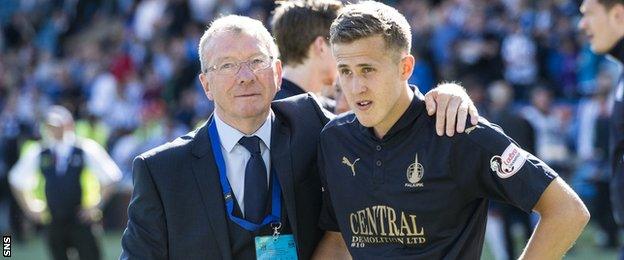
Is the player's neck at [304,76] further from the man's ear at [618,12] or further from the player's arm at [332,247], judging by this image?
the man's ear at [618,12]

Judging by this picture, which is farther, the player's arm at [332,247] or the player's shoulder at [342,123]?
the player's arm at [332,247]

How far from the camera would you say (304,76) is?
5.57 meters

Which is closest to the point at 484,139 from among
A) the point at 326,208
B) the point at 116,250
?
the point at 326,208

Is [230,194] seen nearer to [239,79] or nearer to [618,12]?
[239,79]

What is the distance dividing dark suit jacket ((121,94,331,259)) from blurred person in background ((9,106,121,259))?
8667 millimetres

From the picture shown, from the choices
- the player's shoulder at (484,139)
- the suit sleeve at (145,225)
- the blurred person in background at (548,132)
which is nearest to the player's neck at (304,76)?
the suit sleeve at (145,225)

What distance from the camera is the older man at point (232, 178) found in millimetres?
4086

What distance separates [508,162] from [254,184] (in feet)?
3.17

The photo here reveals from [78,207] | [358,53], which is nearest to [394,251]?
[358,53]

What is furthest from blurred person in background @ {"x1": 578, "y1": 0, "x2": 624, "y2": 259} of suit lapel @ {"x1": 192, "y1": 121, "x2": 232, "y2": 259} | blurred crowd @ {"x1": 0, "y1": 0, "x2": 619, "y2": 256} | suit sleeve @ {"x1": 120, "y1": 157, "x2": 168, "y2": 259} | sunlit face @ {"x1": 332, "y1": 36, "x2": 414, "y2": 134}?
blurred crowd @ {"x1": 0, "y1": 0, "x2": 619, "y2": 256}

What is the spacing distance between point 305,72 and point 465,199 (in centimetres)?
185

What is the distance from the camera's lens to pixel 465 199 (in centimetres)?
388

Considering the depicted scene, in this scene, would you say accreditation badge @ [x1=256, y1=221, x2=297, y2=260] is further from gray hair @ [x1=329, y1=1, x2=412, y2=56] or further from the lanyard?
gray hair @ [x1=329, y1=1, x2=412, y2=56]

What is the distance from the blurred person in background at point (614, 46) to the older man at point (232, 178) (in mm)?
2170
